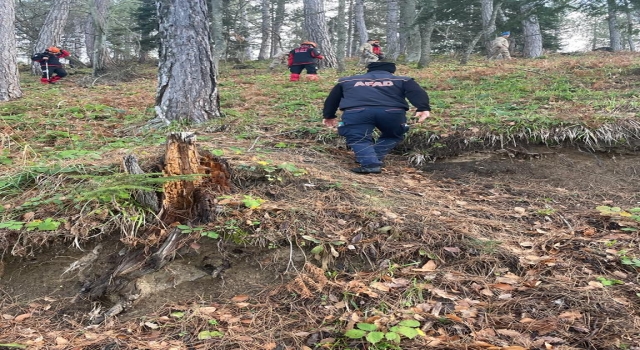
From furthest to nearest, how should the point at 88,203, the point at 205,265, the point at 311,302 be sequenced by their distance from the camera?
the point at 88,203, the point at 205,265, the point at 311,302

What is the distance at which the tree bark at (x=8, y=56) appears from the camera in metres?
8.37

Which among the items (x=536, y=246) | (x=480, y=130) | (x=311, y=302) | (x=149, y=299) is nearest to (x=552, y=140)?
(x=480, y=130)

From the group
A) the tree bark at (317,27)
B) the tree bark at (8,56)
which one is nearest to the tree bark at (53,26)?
the tree bark at (8,56)

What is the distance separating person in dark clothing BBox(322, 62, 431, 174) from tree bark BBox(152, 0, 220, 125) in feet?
7.55

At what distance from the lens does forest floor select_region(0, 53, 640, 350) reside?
2445mm

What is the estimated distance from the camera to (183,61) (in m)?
6.12

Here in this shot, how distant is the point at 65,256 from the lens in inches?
122

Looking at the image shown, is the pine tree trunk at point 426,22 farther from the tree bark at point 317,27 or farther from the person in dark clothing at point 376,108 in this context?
the person in dark clothing at point 376,108

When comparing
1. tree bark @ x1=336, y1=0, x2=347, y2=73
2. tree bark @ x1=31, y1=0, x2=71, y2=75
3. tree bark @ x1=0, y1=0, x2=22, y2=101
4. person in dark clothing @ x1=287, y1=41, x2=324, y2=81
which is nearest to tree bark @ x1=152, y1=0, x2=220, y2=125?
tree bark @ x1=0, y1=0, x2=22, y2=101

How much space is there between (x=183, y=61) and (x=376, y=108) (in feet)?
9.89

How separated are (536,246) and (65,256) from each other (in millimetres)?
3605

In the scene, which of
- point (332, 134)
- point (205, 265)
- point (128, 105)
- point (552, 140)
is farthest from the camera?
point (128, 105)

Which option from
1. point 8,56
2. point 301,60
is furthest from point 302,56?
point 8,56

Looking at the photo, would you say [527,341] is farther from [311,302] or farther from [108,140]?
[108,140]
